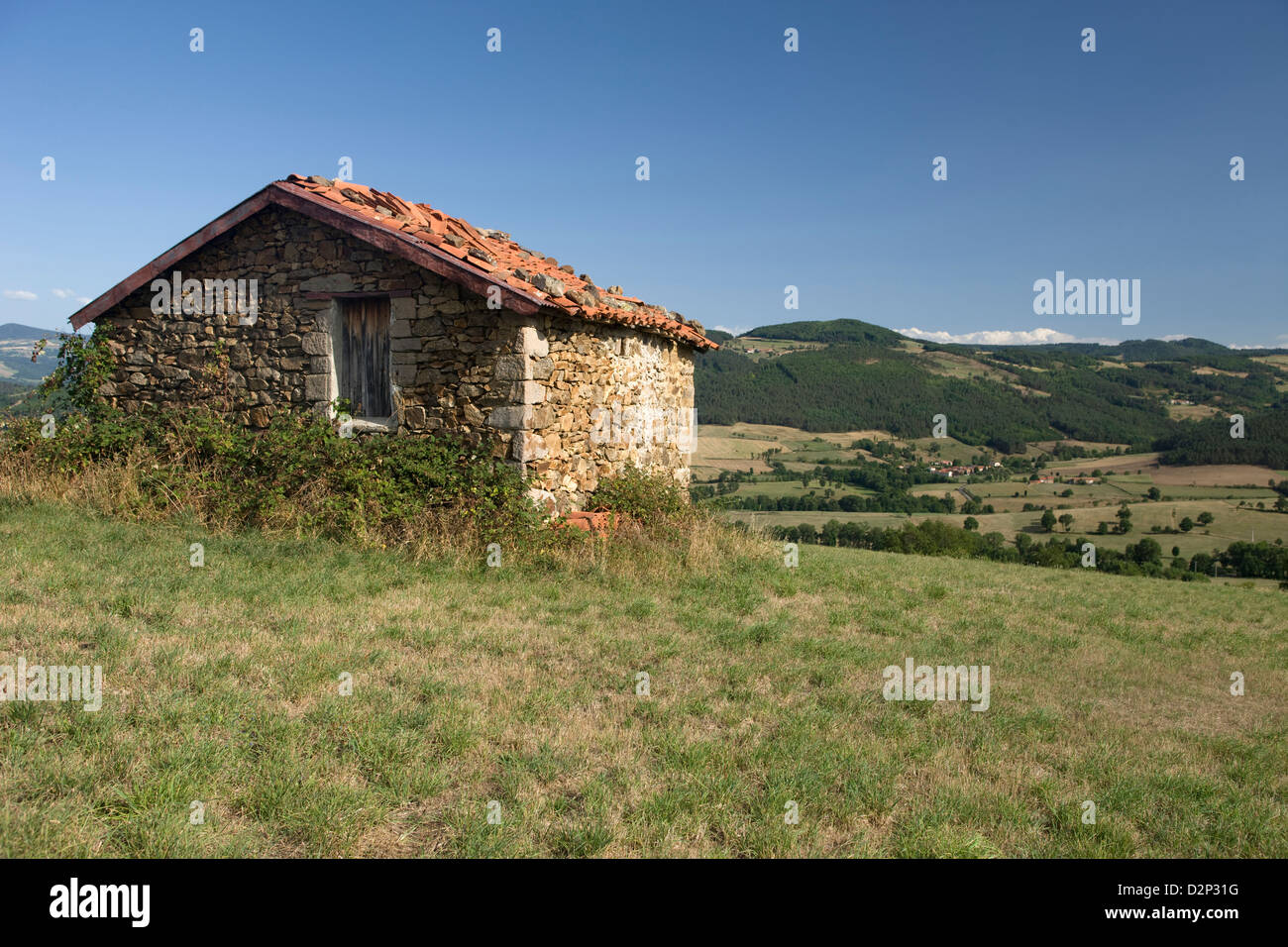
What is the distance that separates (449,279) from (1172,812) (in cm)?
787

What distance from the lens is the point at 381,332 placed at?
9125 mm

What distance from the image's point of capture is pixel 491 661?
484cm

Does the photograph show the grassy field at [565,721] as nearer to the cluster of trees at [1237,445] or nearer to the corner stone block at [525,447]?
the corner stone block at [525,447]

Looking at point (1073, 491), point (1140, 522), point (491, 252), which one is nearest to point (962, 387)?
point (1073, 491)

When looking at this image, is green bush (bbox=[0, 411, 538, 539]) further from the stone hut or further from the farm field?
the farm field

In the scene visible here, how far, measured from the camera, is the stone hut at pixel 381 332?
830 centimetres

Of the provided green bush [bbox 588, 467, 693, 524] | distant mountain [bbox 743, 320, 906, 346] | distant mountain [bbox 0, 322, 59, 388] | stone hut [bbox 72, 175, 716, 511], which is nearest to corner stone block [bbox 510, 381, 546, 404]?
stone hut [bbox 72, 175, 716, 511]

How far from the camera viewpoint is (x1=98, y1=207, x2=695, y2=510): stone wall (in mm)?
8359

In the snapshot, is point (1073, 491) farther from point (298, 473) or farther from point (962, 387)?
point (298, 473)

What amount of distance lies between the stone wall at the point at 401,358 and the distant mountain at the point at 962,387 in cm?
5488

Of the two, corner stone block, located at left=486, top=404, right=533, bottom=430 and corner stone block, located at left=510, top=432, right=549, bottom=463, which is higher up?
corner stone block, located at left=486, top=404, right=533, bottom=430

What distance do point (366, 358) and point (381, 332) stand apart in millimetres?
392

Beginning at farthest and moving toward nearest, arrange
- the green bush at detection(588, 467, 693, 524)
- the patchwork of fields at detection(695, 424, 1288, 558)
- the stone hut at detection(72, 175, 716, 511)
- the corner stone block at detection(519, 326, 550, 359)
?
1. the patchwork of fields at detection(695, 424, 1288, 558)
2. the green bush at detection(588, 467, 693, 524)
3. the stone hut at detection(72, 175, 716, 511)
4. the corner stone block at detection(519, 326, 550, 359)

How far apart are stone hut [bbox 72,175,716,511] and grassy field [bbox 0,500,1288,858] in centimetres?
217
